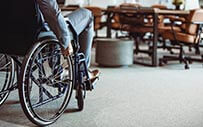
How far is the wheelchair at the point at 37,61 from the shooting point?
7.14ft

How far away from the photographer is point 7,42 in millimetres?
2332

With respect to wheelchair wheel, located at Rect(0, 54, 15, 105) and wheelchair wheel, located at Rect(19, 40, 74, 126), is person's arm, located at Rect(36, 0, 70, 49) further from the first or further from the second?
wheelchair wheel, located at Rect(0, 54, 15, 105)

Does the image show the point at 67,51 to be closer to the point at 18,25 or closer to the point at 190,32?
the point at 18,25

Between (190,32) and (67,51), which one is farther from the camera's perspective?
(190,32)

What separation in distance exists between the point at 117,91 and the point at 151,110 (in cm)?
66

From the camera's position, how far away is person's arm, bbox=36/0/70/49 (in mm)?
2195

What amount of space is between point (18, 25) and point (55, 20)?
9.9 inches

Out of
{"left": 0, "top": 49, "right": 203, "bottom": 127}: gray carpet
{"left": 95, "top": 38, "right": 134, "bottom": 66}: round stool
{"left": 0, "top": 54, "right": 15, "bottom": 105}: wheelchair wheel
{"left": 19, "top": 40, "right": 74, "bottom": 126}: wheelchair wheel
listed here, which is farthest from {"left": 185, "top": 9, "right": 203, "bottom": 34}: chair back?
{"left": 0, "top": 54, "right": 15, "bottom": 105}: wheelchair wheel

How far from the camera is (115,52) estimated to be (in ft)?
15.1

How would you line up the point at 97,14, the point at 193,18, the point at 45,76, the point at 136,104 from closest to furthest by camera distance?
the point at 45,76, the point at 136,104, the point at 193,18, the point at 97,14

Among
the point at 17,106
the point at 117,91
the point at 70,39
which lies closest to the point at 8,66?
the point at 17,106

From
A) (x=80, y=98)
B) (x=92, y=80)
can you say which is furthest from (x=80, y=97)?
(x=92, y=80)

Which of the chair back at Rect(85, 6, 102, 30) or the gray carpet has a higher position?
the chair back at Rect(85, 6, 102, 30)

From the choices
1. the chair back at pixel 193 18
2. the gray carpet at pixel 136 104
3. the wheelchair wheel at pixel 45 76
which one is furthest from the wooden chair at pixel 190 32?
the wheelchair wheel at pixel 45 76
